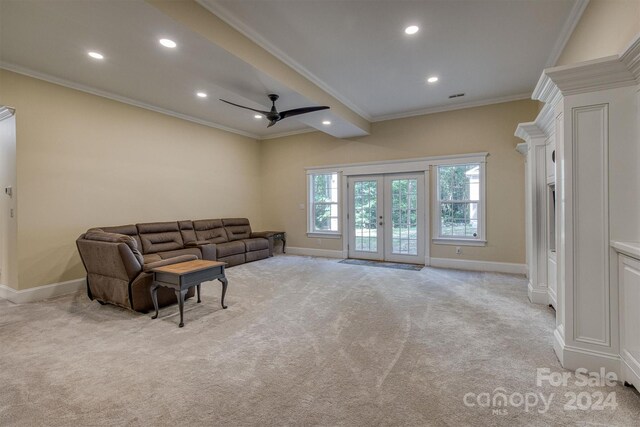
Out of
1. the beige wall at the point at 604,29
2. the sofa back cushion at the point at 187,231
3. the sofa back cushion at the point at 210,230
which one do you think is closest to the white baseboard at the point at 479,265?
the beige wall at the point at 604,29

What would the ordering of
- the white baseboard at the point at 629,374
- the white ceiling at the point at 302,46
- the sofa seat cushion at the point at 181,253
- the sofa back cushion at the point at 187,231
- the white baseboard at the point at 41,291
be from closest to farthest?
1. the white baseboard at the point at 629,374
2. the white ceiling at the point at 302,46
3. the white baseboard at the point at 41,291
4. the sofa seat cushion at the point at 181,253
5. the sofa back cushion at the point at 187,231

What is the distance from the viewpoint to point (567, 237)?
2.29m

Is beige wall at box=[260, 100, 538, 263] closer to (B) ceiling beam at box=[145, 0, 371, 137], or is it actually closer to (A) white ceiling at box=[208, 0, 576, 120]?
(A) white ceiling at box=[208, 0, 576, 120]

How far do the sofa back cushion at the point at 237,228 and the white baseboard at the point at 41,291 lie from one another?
2820mm

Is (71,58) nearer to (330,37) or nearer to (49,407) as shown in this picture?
(330,37)

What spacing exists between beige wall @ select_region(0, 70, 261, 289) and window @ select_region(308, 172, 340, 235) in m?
2.49

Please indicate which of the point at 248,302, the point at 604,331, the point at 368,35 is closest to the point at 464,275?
the point at 604,331

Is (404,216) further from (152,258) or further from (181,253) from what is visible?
(152,258)

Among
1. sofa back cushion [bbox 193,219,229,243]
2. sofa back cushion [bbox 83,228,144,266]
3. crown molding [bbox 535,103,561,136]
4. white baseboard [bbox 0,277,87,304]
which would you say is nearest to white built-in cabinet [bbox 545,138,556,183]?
crown molding [bbox 535,103,561,136]

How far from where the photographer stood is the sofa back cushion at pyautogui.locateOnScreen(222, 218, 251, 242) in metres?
6.88

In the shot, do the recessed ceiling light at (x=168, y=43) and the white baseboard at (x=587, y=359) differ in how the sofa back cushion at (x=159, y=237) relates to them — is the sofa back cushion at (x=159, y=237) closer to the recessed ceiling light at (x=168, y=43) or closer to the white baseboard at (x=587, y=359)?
the recessed ceiling light at (x=168, y=43)

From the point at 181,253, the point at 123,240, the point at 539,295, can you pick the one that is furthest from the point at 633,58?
the point at 181,253

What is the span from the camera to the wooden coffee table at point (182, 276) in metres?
3.18

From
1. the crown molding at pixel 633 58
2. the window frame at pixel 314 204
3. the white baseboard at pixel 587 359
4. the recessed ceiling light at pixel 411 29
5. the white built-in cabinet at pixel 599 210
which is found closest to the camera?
the crown molding at pixel 633 58
